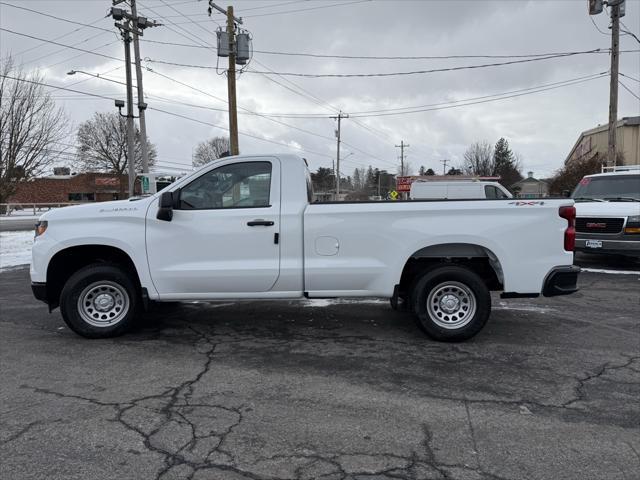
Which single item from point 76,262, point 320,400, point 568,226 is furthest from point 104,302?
point 568,226

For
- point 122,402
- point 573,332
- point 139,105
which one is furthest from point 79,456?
point 139,105

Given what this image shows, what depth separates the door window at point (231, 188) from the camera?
17.8ft

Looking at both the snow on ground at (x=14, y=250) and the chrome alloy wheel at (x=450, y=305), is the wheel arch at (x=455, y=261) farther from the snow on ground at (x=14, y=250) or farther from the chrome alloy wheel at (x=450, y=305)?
the snow on ground at (x=14, y=250)

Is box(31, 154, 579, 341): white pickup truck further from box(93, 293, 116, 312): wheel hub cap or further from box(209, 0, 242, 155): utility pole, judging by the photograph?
box(209, 0, 242, 155): utility pole

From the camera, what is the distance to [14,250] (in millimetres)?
14695

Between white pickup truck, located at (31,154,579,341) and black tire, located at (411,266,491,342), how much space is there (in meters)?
0.01

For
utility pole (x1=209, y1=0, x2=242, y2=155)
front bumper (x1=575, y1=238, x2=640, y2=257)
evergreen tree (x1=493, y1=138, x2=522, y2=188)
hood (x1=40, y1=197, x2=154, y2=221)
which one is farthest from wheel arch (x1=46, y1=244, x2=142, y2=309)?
evergreen tree (x1=493, y1=138, x2=522, y2=188)

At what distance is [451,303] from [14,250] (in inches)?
554

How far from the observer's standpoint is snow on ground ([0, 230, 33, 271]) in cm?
1227

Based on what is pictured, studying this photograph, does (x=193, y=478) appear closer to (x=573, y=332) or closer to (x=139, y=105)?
(x=573, y=332)

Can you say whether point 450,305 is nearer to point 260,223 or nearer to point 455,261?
point 455,261

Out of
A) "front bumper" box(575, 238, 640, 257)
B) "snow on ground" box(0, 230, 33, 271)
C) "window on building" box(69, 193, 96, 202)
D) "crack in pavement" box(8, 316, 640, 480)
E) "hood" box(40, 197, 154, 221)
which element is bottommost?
"crack in pavement" box(8, 316, 640, 480)

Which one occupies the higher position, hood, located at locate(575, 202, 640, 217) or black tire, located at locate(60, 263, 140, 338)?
hood, located at locate(575, 202, 640, 217)

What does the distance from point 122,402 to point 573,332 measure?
197 inches
